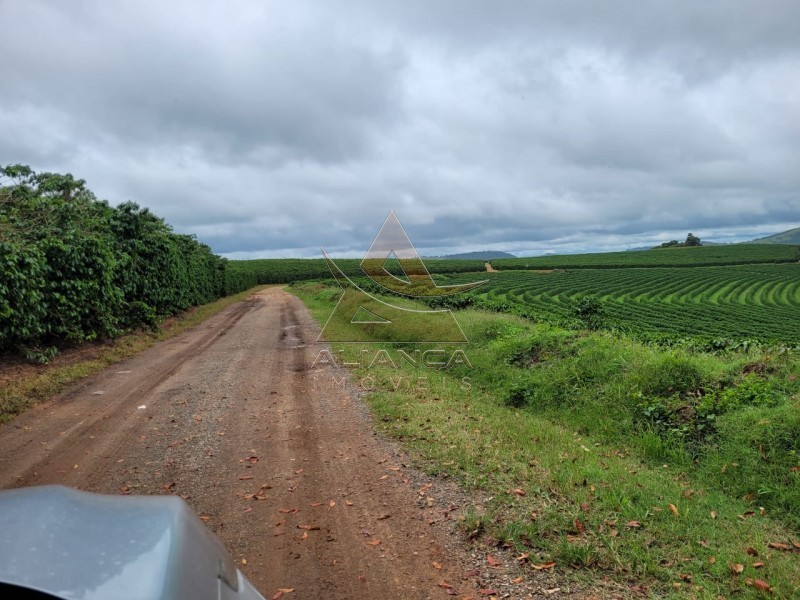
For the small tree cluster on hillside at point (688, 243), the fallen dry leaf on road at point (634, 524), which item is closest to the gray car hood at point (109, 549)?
the fallen dry leaf on road at point (634, 524)

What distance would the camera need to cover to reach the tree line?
11039 millimetres

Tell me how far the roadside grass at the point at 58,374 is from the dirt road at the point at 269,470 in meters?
0.33

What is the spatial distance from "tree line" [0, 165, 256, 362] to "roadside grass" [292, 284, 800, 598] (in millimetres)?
7782

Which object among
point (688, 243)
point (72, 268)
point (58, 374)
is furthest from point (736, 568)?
point (688, 243)

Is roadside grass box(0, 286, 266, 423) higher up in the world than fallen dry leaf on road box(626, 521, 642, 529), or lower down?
higher up

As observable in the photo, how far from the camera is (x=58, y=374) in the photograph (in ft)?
35.3

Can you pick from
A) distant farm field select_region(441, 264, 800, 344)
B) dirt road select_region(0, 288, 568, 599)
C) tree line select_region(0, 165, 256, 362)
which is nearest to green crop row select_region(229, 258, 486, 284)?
distant farm field select_region(441, 264, 800, 344)

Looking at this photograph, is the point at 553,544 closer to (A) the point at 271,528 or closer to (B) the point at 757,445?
(A) the point at 271,528

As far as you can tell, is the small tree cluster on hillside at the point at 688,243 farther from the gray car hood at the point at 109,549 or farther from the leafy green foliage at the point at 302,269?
the gray car hood at the point at 109,549

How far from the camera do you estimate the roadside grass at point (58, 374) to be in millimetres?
8578

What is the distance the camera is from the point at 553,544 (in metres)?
4.20

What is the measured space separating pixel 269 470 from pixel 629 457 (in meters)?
4.52

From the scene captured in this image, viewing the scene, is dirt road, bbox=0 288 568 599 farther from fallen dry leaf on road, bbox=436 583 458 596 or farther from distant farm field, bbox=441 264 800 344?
distant farm field, bbox=441 264 800 344

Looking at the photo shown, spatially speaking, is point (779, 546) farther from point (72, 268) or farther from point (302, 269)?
point (302, 269)
